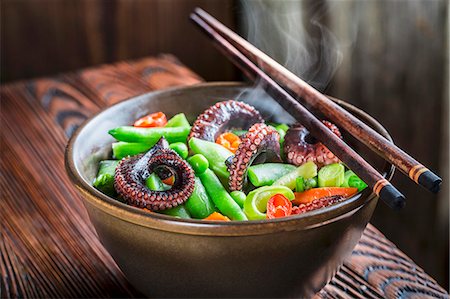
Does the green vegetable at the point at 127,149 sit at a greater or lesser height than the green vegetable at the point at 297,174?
lesser

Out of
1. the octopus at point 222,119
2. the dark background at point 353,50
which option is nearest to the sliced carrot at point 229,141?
the octopus at point 222,119

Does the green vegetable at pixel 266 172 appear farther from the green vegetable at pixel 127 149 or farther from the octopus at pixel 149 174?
the green vegetable at pixel 127 149

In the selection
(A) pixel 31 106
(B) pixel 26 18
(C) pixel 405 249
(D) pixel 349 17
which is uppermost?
(D) pixel 349 17

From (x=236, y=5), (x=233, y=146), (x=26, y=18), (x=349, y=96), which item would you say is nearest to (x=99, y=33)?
(x=26, y=18)

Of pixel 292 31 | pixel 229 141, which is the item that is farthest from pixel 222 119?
pixel 292 31

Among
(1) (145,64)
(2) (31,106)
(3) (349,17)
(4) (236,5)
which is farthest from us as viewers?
(4) (236,5)

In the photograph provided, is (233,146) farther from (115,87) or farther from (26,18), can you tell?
(26,18)
